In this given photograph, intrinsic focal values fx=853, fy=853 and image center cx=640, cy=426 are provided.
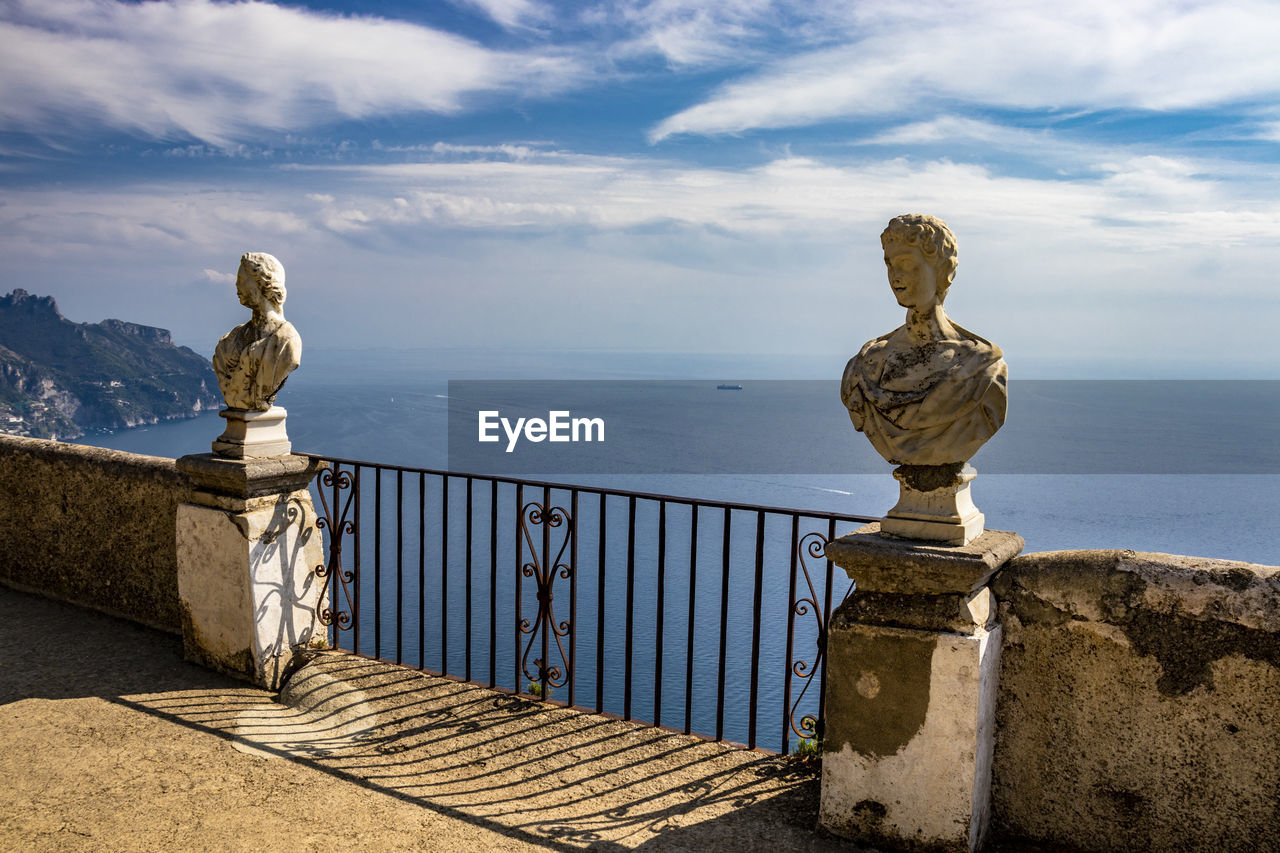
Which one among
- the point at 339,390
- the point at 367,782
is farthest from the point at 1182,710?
the point at 339,390

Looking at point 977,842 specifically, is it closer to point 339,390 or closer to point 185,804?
point 185,804

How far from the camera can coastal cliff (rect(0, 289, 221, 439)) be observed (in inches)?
1276

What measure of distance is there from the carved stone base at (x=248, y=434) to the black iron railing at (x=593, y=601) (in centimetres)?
39

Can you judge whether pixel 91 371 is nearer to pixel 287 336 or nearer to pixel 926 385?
pixel 287 336

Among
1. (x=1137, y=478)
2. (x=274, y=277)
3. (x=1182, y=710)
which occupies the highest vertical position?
(x=274, y=277)

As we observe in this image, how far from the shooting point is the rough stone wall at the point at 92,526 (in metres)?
5.20

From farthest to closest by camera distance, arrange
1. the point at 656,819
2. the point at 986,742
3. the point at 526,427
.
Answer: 1. the point at 526,427
2. the point at 656,819
3. the point at 986,742

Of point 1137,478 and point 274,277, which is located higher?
point 274,277

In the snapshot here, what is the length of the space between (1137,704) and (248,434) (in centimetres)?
422

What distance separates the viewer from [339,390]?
63.5 m

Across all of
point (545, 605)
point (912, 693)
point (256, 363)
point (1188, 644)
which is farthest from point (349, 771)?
point (1188, 644)

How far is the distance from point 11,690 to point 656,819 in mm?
3509

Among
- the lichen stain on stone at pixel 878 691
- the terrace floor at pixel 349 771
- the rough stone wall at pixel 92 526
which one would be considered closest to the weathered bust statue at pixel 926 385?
the lichen stain on stone at pixel 878 691

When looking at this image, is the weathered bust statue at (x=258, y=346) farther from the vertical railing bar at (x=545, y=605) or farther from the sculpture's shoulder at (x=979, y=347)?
the sculpture's shoulder at (x=979, y=347)
